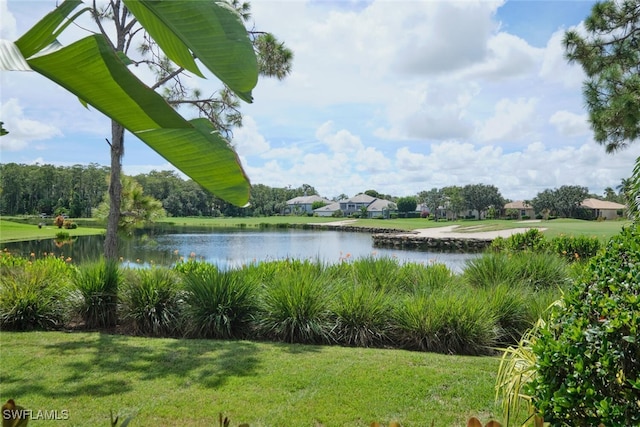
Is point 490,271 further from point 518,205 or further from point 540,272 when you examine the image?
point 518,205

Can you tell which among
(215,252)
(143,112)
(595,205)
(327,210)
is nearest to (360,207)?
(327,210)

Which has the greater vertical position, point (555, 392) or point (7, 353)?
point (555, 392)

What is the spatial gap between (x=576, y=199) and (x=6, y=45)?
291ft

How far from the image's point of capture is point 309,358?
544cm

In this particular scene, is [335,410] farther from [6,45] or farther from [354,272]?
[354,272]

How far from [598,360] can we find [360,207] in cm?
10889

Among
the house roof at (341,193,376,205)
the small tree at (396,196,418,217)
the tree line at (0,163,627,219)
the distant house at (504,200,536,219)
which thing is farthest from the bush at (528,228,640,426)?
the house roof at (341,193,376,205)

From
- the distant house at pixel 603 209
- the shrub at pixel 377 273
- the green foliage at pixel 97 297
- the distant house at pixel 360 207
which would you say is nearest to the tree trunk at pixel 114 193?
the green foliage at pixel 97 297

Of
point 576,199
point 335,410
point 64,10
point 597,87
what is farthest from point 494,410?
point 576,199

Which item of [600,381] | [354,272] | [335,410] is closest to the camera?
[600,381]

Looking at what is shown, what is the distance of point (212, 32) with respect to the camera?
1.12m

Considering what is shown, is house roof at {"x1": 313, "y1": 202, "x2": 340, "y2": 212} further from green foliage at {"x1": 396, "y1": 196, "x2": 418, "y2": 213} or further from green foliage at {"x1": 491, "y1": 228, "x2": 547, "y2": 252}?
green foliage at {"x1": 491, "y1": 228, "x2": 547, "y2": 252}

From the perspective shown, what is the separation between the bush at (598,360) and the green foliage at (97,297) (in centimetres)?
680

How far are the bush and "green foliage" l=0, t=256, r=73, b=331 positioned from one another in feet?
24.4
